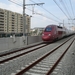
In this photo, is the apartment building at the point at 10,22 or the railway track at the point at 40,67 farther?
the apartment building at the point at 10,22

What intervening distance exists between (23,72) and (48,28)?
67.1 feet

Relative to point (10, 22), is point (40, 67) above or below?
below

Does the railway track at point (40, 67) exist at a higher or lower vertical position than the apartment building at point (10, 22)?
lower

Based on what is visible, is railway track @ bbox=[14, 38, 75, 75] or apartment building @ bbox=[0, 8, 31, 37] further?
apartment building @ bbox=[0, 8, 31, 37]

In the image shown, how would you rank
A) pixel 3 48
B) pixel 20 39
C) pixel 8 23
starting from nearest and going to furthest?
pixel 3 48
pixel 20 39
pixel 8 23

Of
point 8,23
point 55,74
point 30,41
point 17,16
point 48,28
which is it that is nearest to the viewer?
point 55,74

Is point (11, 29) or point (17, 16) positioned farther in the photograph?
point (17, 16)

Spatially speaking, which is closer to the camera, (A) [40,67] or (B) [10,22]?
(A) [40,67]

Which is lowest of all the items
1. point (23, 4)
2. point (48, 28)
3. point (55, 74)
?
point (55, 74)

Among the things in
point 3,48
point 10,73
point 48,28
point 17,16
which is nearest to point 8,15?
point 17,16

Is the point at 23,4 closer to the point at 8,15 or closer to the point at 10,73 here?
the point at 10,73

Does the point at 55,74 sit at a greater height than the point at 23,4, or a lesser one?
lesser

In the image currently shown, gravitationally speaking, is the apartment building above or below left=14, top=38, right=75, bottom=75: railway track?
above

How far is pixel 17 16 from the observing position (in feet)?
215
